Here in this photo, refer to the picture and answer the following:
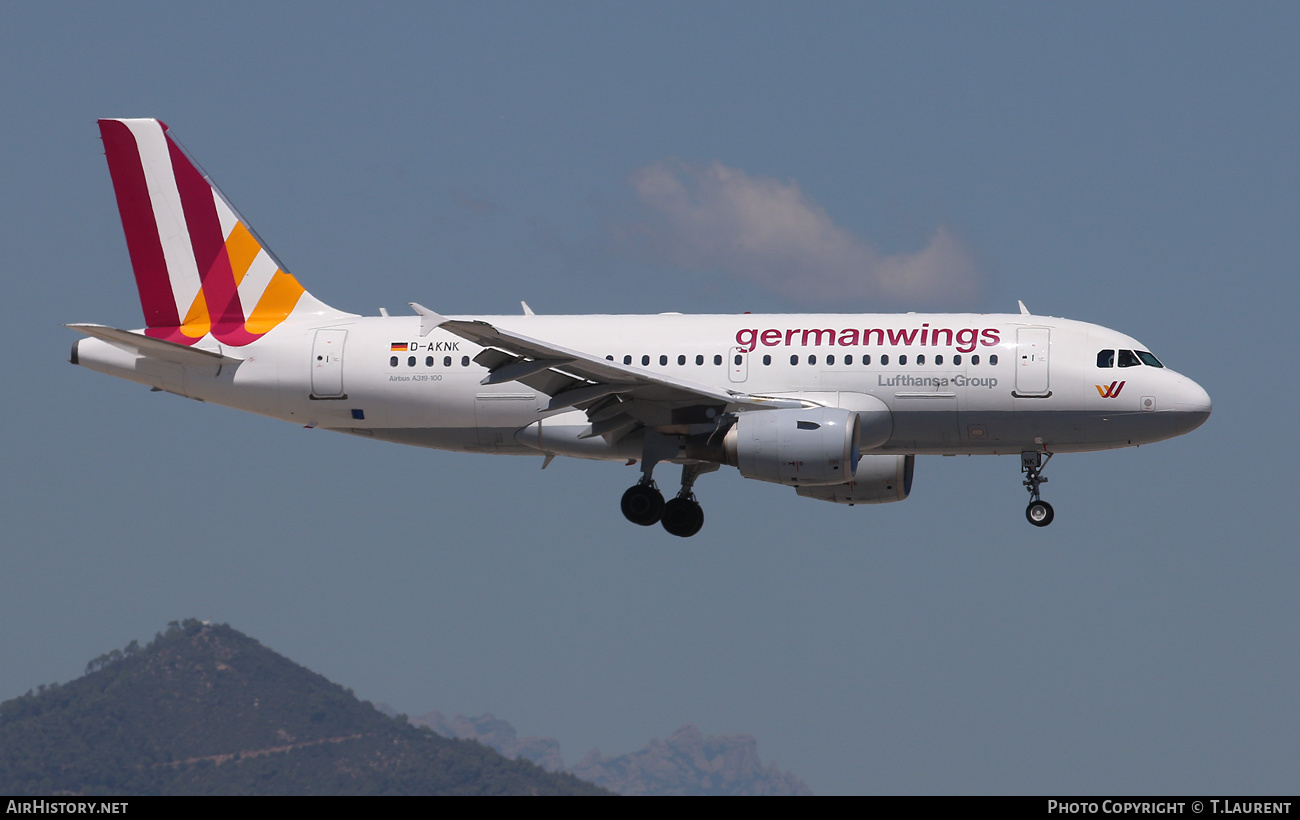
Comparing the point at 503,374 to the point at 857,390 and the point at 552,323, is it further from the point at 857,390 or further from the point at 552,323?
the point at 857,390

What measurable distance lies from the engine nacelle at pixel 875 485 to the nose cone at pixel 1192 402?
7163 millimetres

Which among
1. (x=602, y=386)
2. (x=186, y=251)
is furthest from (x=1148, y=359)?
(x=186, y=251)

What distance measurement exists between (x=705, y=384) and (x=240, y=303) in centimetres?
1330

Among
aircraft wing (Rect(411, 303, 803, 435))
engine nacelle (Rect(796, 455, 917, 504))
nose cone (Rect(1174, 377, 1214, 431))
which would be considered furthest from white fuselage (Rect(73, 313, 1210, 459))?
engine nacelle (Rect(796, 455, 917, 504))

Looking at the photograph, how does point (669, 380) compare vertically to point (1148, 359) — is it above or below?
below

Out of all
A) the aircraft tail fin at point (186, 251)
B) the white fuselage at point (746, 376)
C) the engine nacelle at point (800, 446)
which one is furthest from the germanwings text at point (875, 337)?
the aircraft tail fin at point (186, 251)

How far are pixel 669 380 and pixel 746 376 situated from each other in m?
2.00

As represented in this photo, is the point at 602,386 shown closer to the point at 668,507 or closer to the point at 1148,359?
the point at 668,507

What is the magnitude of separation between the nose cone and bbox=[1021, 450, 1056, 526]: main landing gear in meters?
3.19

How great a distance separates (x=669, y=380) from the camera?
38.2 meters

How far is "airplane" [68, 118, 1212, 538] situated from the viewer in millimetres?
37562

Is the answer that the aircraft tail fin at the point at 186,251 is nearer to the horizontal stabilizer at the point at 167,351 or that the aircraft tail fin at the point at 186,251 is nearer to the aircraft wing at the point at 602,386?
the horizontal stabilizer at the point at 167,351

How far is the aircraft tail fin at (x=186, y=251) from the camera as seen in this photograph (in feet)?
144
